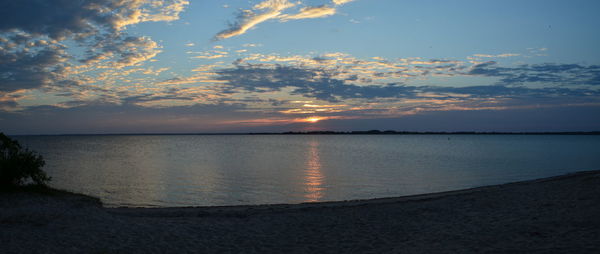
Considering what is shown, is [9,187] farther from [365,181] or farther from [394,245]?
[365,181]

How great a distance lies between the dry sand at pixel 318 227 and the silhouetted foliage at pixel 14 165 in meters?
1.45

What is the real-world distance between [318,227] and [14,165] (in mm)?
13116

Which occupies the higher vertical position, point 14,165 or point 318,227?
point 14,165

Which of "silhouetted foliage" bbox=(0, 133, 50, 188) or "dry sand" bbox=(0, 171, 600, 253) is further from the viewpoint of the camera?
"silhouetted foliage" bbox=(0, 133, 50, 188)

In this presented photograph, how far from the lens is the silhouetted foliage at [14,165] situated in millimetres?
15742

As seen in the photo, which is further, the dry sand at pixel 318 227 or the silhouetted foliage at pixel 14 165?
the silhouetted foliage at pixel 14 165

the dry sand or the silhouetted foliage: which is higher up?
the silhouetted foliage

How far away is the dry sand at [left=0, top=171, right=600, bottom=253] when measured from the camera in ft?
30.4

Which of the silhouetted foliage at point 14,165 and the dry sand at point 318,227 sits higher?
the silhouetted foliage at point 14,165

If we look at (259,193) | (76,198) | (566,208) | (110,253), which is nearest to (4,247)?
(110,253)

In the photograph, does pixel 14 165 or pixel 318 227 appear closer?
pixel 318 227

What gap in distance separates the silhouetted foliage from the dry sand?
1.45m

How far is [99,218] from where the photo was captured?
492 inches

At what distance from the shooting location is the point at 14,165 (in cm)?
Result: 1584
